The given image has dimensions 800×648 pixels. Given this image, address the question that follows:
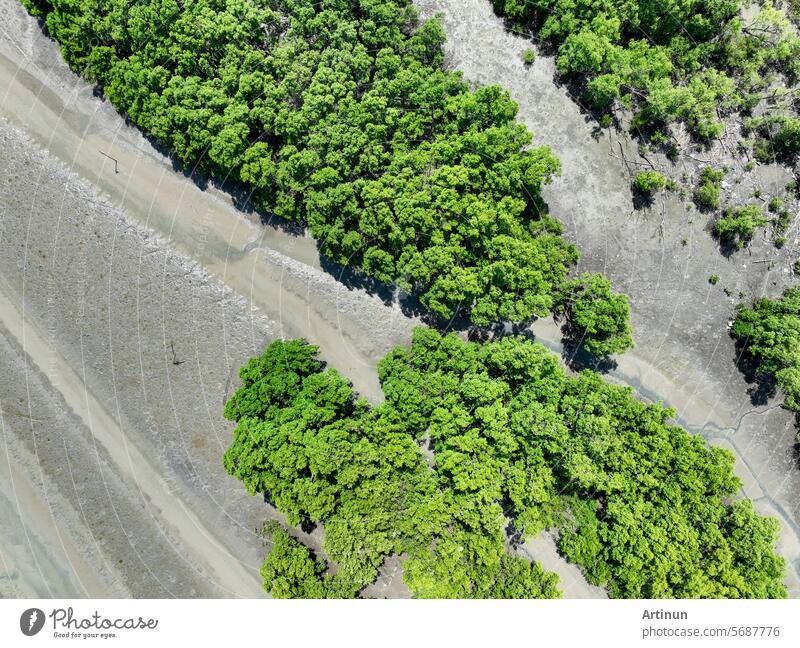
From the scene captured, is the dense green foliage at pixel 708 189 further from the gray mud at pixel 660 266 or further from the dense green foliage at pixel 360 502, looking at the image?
the dense green foliage at pixel 360 502

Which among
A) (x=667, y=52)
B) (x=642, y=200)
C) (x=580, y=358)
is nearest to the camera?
(x=667, y=52)

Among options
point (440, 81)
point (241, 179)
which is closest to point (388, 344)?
point (241, 179)

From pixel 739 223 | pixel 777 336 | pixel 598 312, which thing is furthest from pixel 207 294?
pixel 777 336

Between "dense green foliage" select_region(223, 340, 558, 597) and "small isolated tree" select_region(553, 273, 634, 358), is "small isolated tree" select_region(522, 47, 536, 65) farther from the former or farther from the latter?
"dense green foliage" select_region(223, 340, 558, 597)

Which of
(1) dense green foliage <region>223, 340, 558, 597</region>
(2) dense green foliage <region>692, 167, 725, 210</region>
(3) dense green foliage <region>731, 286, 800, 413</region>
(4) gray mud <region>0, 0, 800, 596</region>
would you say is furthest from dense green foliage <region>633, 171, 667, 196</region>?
(1) dense green foliage <region>223, 340, 558, 597</region>

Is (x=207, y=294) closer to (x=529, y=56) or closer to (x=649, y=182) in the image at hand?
(x=529, y=56)
